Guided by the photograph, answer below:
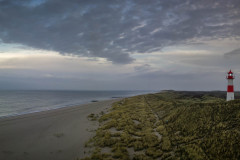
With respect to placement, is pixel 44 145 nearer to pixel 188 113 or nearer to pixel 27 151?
pixel 27 151

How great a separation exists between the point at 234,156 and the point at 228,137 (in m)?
1.54

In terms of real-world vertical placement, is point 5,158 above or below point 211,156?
below

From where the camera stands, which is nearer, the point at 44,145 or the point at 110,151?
the point at 110,151

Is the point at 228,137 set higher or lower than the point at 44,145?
higher

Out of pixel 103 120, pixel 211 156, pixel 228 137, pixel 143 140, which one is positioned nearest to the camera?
pixel 211 156

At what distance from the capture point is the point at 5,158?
9.09 meters

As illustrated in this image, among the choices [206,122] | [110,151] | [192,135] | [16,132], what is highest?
[206,122]

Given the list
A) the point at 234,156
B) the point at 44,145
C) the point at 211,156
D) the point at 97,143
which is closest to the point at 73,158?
the point at 97,143

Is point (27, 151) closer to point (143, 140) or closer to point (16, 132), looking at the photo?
point (16, 132)

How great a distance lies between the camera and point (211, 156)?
6711 mm

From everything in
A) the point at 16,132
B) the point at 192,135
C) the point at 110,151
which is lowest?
the point at 16,132

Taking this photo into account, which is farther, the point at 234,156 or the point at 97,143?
the point at 97,143

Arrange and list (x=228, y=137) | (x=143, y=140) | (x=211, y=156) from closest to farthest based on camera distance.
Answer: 1. (x=211, y=156)
2. (x=228, y=137)
3. (x=143, y=140)

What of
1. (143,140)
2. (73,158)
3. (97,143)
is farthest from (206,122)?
(73,158)
